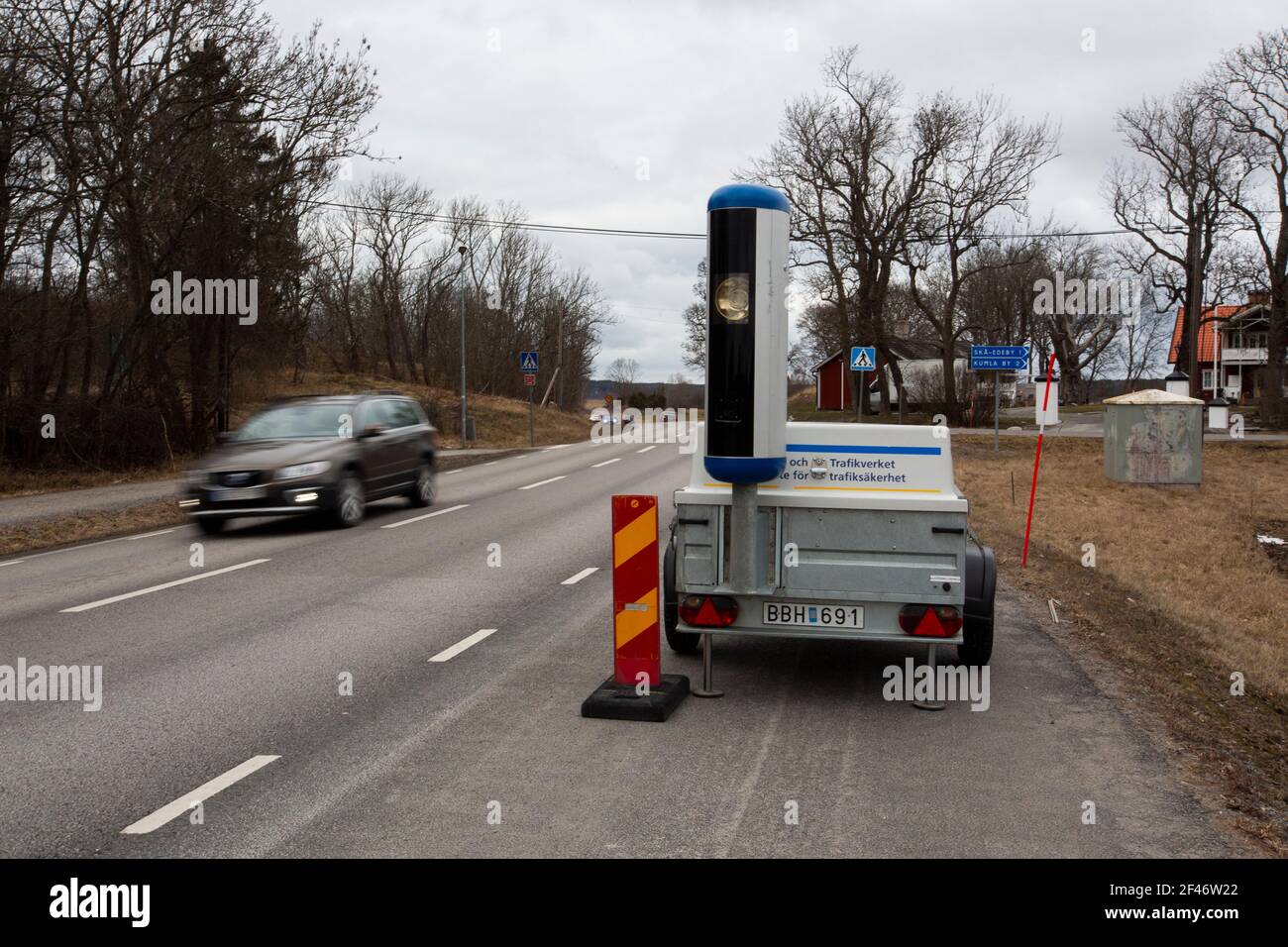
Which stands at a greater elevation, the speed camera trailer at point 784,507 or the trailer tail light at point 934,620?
the speed camera trailer at point 784,507

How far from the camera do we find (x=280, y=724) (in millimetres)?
5906

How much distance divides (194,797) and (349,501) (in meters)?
10.6

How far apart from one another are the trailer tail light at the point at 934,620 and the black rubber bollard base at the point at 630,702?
140 cm

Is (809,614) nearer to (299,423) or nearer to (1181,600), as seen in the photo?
(1181,600)

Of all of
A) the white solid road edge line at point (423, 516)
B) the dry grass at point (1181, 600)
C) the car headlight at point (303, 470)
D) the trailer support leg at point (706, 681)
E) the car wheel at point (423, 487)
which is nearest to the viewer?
the dry grass at point (1181, 600)

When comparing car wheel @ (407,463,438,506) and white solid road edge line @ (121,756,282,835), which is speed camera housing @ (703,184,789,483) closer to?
white solid road edge line @ (121,756,282,835)

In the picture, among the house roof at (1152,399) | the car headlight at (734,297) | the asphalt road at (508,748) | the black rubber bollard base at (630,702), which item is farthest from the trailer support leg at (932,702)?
the house roof at (1152,399)

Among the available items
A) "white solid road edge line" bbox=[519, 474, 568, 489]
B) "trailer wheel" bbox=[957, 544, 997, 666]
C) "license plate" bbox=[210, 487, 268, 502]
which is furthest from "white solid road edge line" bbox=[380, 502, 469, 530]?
"trailer wheel" bbox=[957, 544, 997, 666]

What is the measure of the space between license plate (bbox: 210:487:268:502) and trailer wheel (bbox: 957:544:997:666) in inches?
393

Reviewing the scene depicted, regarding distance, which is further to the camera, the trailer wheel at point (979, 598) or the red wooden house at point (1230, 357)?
the red wooden house at point (1230, 357)

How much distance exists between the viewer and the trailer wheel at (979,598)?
6.86 m

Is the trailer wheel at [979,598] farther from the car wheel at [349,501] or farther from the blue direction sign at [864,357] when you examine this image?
the blue direction sign at [864,357]
